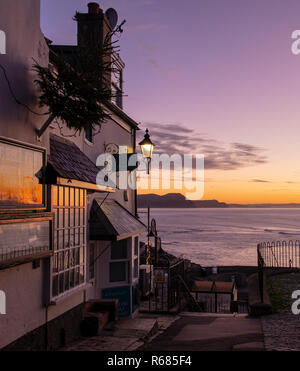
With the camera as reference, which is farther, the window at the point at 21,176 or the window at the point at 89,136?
the window at the point at 89,136

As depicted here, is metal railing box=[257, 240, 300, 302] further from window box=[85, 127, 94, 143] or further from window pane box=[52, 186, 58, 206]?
window pane box=[52, 186, 58, 206]

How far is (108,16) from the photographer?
579 inches

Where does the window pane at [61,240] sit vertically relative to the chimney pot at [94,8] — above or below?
below

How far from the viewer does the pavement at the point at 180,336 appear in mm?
8367

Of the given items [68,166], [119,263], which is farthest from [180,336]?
[68,166]

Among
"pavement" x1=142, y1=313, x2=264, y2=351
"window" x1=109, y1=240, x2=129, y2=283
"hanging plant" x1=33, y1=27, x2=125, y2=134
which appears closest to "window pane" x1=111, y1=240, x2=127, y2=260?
"window" x1=109, y1=240, x2=129, y2=283

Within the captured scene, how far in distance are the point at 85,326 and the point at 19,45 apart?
21.2 feet

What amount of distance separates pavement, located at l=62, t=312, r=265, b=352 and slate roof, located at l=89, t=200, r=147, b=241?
2493mm

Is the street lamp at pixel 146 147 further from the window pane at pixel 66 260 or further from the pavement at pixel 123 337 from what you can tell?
the window pane at pixel 66 260

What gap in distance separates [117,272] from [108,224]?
113 inches

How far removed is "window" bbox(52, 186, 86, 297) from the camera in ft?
25.8

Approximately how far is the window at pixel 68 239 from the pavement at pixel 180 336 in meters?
1.35

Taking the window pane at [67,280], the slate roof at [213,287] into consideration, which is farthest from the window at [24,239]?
the slate roof at [213,287]
